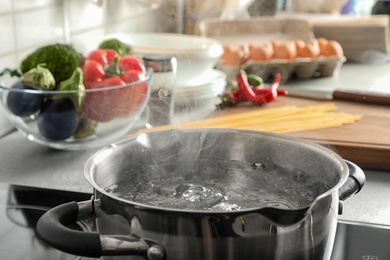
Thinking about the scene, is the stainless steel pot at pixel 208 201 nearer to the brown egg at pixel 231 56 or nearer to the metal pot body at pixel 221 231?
the metal pot body at pixel 221 231

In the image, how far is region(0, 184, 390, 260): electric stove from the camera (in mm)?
597

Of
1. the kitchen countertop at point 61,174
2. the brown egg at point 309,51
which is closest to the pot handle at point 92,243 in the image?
the kitchen countertop at point 61,174

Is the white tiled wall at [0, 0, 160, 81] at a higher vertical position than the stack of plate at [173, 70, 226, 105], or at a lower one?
higher

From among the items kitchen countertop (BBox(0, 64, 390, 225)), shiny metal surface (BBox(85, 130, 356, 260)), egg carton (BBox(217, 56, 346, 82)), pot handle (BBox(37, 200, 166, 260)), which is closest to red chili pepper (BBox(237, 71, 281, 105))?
egg carton (BBox(217, 56, 346, 82))

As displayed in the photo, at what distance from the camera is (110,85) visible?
2.79 ft

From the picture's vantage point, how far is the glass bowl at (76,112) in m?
0.82

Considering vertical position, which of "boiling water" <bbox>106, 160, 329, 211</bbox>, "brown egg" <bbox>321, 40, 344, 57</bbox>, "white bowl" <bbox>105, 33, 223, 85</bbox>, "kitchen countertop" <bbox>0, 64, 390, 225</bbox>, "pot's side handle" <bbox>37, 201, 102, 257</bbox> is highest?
"pot's side handle" <bbox>37, 201, 102, 257</bbox>

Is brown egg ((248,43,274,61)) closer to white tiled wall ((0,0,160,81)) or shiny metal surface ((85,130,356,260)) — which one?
white tiled wall ((0,0,160,81))

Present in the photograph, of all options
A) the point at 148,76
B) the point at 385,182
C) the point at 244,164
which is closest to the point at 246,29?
the point at 148,76

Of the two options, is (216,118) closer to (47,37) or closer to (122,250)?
(47,37)

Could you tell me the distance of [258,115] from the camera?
0.98 metres

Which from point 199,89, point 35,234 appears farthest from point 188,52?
point 35,234

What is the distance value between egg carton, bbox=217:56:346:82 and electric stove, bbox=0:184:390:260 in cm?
58

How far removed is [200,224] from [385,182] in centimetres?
45
